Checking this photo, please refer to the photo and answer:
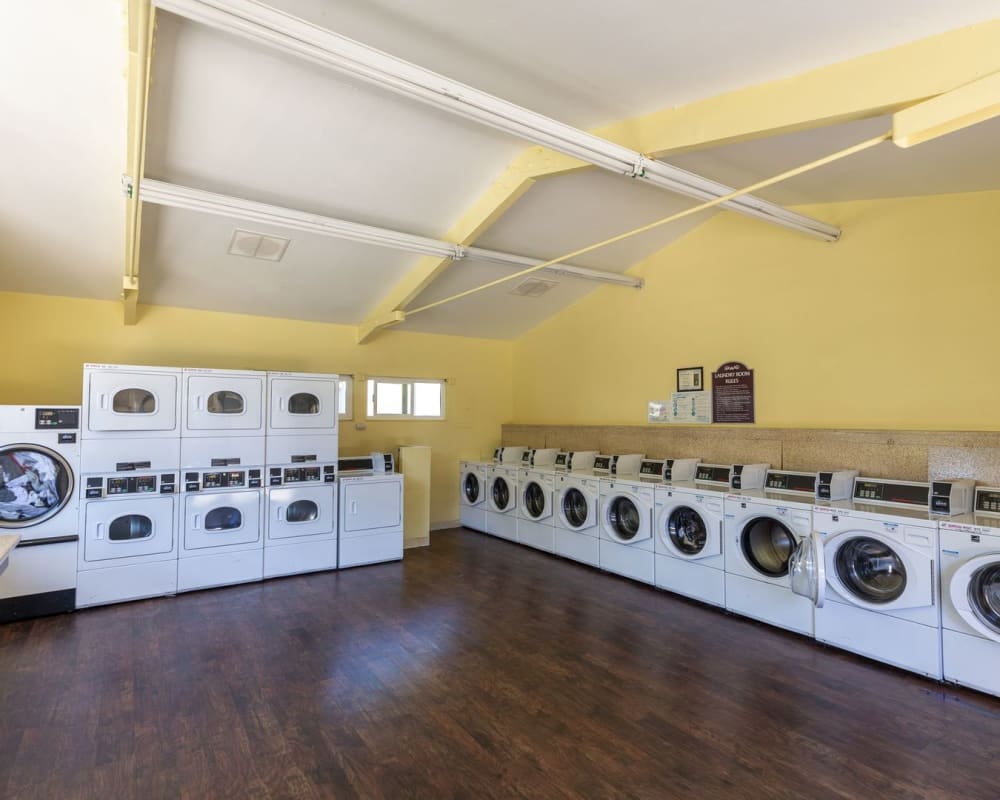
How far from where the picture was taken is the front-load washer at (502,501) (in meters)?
6.17

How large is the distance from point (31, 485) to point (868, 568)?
5.85m

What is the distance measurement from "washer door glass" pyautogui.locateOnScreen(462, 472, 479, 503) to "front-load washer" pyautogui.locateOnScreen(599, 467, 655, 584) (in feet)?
7.06

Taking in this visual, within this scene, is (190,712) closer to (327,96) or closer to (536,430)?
(327,96)

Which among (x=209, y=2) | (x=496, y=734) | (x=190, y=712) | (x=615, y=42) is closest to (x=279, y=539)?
(x=190, y=712)

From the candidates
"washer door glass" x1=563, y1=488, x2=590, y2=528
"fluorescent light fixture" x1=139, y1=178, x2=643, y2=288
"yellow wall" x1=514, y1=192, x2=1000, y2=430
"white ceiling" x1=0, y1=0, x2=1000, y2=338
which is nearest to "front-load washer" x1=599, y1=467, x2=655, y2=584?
"washer door glass" x1=563, y1=488, x2=590, y2=528

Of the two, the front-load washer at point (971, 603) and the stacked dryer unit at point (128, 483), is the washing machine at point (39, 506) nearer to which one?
the stacked dryer unit at point (128, 483)

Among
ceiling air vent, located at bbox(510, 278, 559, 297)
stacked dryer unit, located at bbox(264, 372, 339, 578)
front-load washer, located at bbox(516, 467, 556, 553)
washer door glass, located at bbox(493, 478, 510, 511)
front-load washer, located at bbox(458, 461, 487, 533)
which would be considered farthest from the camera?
front-load washer, located at bbox(458, 461, 487, 533)

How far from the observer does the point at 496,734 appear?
2.50m

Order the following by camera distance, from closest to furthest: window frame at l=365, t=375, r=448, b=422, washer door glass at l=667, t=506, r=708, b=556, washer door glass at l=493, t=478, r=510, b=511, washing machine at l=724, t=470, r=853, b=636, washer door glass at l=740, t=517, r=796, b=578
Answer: washing machine at l=724, t=470, r=853, b=636 → washer door glass at l=740, t=517, r=796, b=578 → washer door glass at l=667, t=506, r=708, b=556 → washer door glass at l=493, t=478, r=510, b=511 → window frame at l=365, t=375, r=448, b=422

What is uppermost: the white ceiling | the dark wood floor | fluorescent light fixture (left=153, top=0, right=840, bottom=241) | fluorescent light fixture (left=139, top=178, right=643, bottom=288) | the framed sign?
the white ceiling

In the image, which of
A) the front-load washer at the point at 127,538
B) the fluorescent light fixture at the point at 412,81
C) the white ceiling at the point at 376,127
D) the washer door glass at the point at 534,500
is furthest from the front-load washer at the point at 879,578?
the front-load washer at the point at 127,538

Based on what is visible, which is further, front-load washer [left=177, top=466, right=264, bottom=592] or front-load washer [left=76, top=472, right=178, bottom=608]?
front-load washer [left=177, top=466, right=264, bottom=592]

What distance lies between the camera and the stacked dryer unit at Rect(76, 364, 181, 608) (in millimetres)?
4188

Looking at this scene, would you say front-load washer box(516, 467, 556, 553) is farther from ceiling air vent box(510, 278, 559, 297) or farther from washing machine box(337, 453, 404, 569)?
ceiling air vent box(510, 278, 559, 297)
